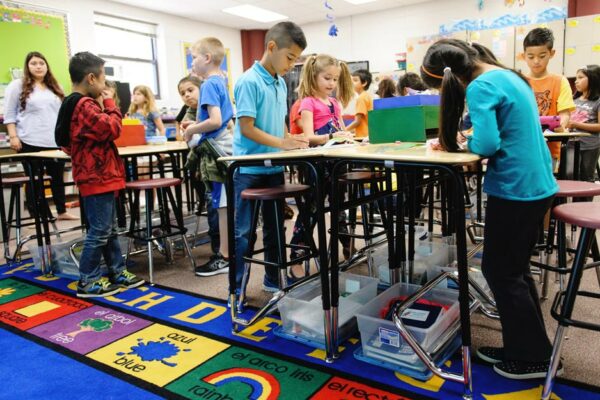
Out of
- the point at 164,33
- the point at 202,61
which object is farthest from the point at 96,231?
the point at 164,33

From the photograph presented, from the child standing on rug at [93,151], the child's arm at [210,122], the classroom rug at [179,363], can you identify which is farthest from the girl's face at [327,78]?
the classroom rug at [179,363]

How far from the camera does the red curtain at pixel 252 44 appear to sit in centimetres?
933

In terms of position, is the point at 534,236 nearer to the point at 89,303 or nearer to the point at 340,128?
the point at 340,128

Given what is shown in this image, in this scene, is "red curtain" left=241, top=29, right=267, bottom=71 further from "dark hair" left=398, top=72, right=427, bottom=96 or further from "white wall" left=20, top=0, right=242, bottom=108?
"dark hair" left=398, top=72, right=427, bottom=96

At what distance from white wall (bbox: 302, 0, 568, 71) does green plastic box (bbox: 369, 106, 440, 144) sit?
597 centimetres

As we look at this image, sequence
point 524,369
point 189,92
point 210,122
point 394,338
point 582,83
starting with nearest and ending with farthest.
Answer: point 524,369, point 394,338, point 210,122, point 189,92, point 582,83

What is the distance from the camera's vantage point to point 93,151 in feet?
7.70

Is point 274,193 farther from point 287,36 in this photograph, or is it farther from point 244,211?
point 287,36

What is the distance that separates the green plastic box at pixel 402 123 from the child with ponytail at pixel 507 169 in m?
0.51

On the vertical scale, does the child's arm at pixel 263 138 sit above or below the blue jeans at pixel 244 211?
above

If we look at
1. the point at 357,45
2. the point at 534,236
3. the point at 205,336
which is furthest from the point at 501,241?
the point at 357,45

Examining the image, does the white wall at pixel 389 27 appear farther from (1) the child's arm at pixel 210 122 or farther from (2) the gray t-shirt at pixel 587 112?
(1) the child's arm at pixel 210 122

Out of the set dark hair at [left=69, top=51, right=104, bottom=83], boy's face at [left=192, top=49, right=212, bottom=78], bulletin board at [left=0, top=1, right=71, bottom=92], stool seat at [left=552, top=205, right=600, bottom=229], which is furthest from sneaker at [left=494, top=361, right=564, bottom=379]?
bulletin board at [left=0, top=1, right=71, bottom=92]

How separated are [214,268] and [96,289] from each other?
67cm
